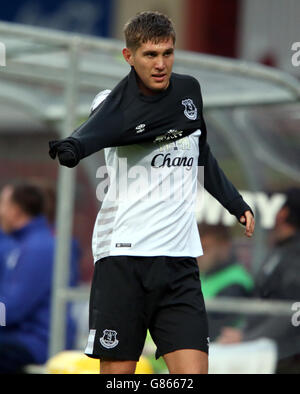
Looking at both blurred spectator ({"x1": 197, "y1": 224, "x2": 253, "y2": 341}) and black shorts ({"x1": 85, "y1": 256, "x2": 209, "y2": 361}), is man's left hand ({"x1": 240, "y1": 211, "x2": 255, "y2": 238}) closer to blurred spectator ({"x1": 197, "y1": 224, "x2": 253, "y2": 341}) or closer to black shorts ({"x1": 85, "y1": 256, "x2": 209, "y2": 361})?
black shorts ({"x1": 85, "y1": 256, "x2": 209, "y2": 361})

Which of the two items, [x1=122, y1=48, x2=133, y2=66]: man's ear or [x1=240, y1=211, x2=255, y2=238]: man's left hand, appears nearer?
[x1=122, y1=48, x2=133, y2=66]: man's ear

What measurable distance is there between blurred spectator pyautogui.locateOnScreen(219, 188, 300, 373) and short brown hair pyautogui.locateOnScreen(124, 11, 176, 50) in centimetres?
305

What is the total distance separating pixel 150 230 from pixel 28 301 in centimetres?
300

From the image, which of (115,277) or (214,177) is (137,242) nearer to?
(115,277)

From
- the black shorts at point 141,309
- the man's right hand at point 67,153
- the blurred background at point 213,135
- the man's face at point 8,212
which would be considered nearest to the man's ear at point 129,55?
the man's right hand at point 67,153

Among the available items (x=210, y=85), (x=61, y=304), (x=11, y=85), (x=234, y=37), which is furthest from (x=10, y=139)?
(x=234, y=37)

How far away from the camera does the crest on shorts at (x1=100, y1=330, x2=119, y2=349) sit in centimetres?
365

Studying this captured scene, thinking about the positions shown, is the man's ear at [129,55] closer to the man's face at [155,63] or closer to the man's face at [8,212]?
the man's face at [155,63]

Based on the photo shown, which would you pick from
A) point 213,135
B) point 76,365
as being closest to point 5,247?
point 213,135

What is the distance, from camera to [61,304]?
607 centimetres

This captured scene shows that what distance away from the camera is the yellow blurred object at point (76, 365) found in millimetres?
5328

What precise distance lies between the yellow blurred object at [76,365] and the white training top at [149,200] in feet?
5.63

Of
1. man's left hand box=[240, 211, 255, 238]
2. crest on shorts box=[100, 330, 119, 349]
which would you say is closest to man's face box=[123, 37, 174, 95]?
man's left hand box=[240, 211, 255, 238]
